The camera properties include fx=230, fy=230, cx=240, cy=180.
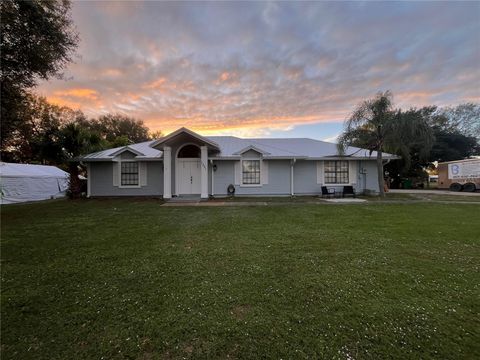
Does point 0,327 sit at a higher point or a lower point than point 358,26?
Answer: lower

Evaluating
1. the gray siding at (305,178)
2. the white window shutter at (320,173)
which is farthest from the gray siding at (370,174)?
the gray siding at (305,178)

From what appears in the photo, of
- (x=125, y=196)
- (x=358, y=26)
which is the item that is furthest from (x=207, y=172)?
(x=358, y=26)

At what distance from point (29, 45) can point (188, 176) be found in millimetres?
8989

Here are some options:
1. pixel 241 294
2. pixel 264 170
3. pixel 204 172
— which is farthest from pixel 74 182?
pixel 241 294

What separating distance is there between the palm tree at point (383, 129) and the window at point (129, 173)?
1371 cm

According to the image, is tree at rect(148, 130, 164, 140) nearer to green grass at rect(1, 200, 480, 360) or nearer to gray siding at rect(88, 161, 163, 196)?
gray siding at rect(88, 161, 163, 196)

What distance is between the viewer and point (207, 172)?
14.3 metres

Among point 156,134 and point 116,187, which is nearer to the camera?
point 116,187

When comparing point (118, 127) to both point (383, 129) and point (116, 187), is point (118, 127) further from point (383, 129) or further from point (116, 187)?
point (383, 129)

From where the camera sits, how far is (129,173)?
1538cm

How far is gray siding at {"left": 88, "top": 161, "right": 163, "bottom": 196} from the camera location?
15.3 m

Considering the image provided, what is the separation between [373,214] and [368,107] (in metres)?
8.43

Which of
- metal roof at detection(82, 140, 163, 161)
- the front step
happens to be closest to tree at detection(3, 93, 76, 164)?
metal roof at detection(82, 140, 163, 161)

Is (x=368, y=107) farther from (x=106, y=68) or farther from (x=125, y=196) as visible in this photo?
(x=125, y=196)
